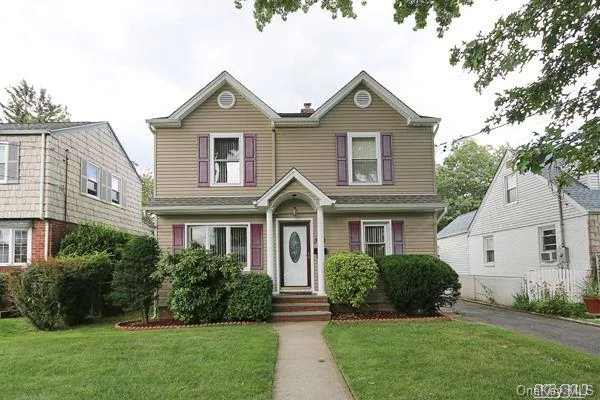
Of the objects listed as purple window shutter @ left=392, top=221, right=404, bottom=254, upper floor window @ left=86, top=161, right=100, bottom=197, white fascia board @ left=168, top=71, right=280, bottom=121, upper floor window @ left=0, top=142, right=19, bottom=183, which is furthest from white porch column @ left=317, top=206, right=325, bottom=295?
upper floor window @ left=86, top=161, right=100, bottom=197

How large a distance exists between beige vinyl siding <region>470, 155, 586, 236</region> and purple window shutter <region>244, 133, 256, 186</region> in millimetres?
8524

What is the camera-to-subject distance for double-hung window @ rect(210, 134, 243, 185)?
1336 centimetres

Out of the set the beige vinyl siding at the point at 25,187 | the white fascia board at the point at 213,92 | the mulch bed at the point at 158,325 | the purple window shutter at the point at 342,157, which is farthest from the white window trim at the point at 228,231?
the beige vinyl siding at the point at 25,187

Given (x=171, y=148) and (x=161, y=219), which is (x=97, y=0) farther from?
(x=161, y=219)

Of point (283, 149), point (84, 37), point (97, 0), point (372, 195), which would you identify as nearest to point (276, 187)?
point (283, 149)

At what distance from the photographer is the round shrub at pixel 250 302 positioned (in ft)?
35.8

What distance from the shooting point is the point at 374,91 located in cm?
1371

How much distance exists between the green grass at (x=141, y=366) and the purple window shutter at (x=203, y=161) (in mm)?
5103

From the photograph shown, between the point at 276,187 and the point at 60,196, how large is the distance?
8.56 meters

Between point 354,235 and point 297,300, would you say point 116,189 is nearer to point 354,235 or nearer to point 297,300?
point 297,300

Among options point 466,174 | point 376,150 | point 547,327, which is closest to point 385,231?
point 376,150

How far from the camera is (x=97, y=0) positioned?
919 cm

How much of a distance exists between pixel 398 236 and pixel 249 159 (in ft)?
16.2

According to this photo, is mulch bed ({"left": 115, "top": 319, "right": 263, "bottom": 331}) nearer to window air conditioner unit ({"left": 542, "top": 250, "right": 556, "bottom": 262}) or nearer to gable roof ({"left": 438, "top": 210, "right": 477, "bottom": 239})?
window air conditioner unit ({"left": 542, "top": 250, "right": 556, "bottom": 262})
